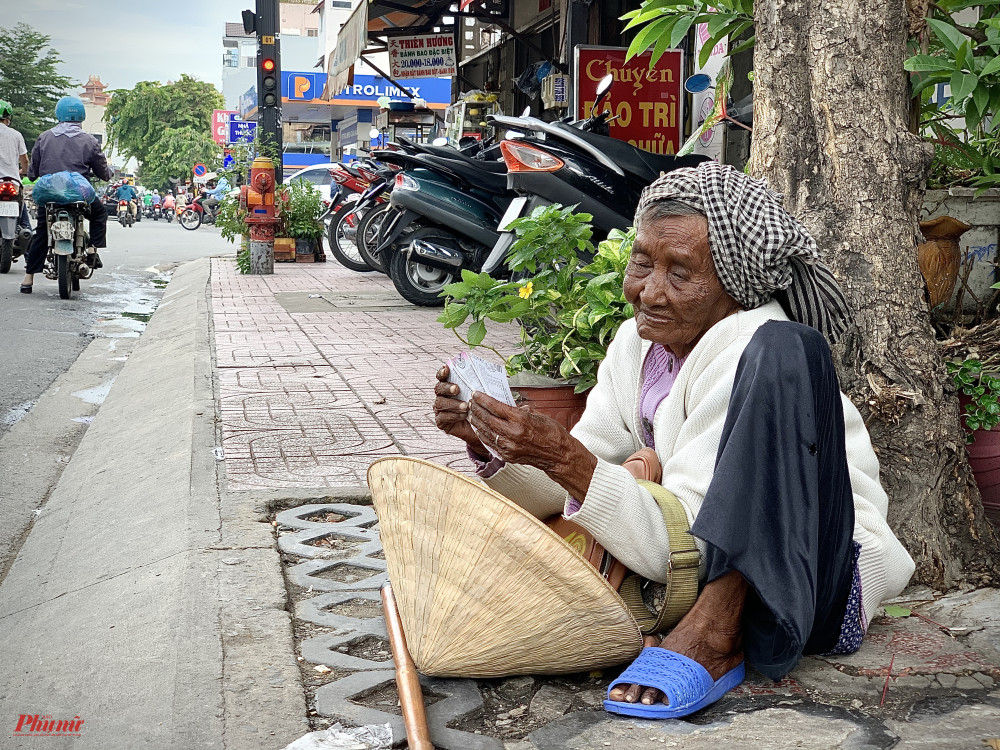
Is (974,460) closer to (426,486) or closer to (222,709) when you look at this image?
(426,486)

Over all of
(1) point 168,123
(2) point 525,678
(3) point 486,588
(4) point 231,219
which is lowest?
(2) point 525,678

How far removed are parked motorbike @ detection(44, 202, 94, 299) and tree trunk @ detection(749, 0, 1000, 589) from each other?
8036mm

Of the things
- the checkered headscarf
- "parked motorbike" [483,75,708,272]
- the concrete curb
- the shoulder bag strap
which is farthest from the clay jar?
"parked motorbike" [483,75,708,272]

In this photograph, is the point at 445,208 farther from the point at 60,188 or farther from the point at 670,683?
the point at 670,683

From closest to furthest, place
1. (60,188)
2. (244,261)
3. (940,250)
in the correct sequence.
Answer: (940,250), (60,188), (244,261)

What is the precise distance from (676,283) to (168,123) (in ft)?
199

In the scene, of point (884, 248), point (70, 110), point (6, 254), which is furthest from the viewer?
point (6, 254)

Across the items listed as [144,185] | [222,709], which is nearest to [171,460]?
[222,709]

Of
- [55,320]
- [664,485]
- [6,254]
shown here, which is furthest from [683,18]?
[6,254]

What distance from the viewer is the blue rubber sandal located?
197 cm

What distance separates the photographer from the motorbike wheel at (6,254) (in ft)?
37.4

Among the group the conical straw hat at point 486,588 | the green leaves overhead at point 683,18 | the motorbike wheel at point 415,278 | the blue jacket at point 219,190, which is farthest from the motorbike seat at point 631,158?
the blue jacket at point 219,190

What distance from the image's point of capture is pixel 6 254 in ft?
37.8

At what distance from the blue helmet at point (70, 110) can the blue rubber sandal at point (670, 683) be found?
358 inches
